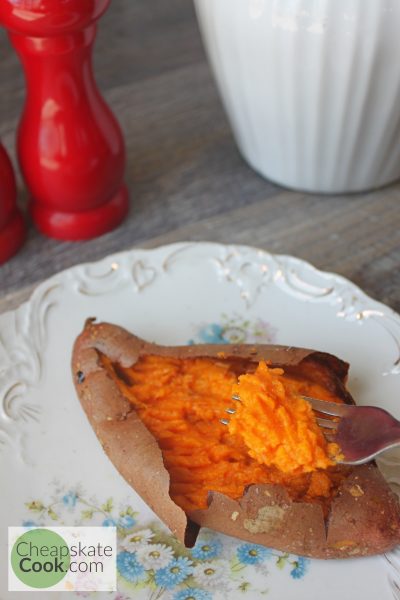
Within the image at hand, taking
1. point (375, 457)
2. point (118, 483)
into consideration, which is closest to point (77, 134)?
point (118, 483)

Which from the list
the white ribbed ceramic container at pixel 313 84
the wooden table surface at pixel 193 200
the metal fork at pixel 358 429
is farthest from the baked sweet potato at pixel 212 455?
the white ribbed ceramic container at pixel 313 84

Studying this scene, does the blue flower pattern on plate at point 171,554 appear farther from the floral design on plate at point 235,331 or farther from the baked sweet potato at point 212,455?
the floral design on plate at point 235,331

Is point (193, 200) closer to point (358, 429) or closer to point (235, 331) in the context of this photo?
point (235, 331)

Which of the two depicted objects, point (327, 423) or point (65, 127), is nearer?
point (327, 423)

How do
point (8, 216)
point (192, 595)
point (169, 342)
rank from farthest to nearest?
point (8, 216), point (169, 342), point (192, 595)

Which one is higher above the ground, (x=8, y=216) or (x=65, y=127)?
(x=65, y=127)

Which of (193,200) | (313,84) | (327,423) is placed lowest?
(193,200)

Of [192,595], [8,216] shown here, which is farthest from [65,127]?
[192,595]
